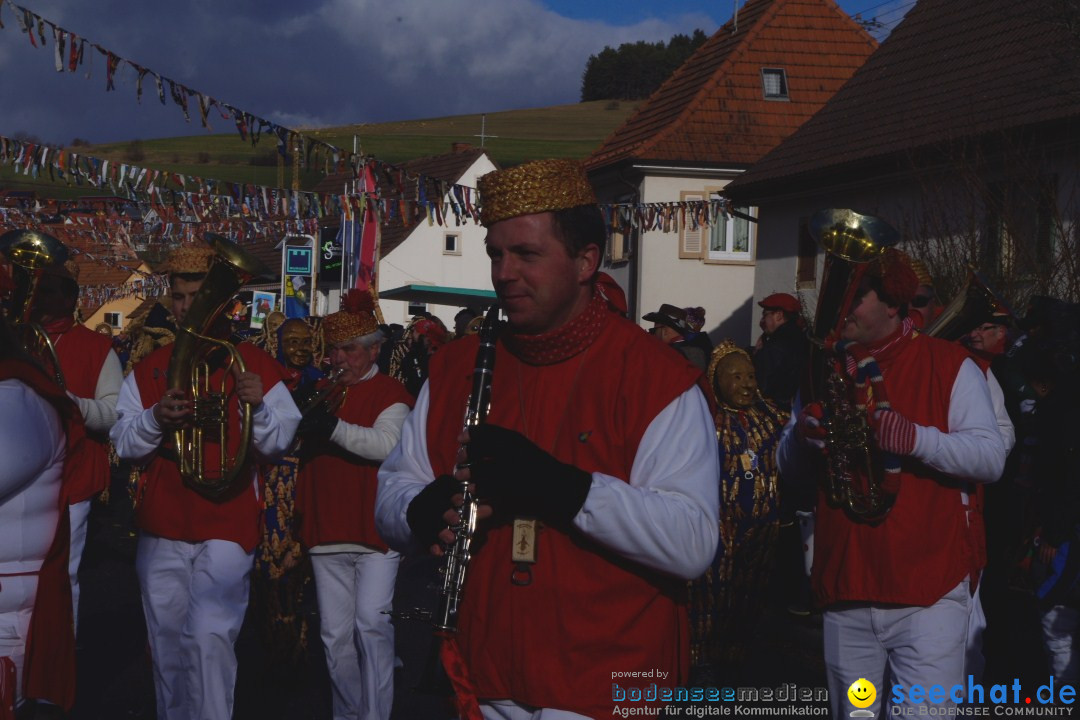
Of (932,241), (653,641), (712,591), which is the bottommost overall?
(712,591)

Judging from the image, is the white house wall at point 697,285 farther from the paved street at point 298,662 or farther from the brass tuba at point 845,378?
the brass tuba at point 845,378

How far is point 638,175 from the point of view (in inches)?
1169

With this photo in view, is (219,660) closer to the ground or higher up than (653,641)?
closer to the ground

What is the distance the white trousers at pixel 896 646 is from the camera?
460 cm

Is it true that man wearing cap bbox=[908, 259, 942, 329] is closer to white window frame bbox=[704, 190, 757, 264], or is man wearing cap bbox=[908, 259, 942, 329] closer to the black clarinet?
the black clarinet

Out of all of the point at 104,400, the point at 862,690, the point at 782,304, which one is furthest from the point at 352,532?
the point at 782,304

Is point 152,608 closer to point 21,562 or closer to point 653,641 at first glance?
point 21,562

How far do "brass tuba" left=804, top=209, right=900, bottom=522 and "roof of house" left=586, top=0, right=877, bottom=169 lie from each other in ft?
81.5

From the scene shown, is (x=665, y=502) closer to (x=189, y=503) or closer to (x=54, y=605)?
(x=54, y=605)

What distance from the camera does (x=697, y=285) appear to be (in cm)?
3061

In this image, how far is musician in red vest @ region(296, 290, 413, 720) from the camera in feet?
20.8

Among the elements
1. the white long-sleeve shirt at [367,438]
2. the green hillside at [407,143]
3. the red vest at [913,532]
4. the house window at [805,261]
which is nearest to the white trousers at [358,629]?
the white long-sleeve shirt at [367,438]

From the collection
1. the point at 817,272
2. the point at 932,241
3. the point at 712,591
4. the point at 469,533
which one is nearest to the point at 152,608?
the point at 469,533

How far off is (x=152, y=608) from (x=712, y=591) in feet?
11.4
